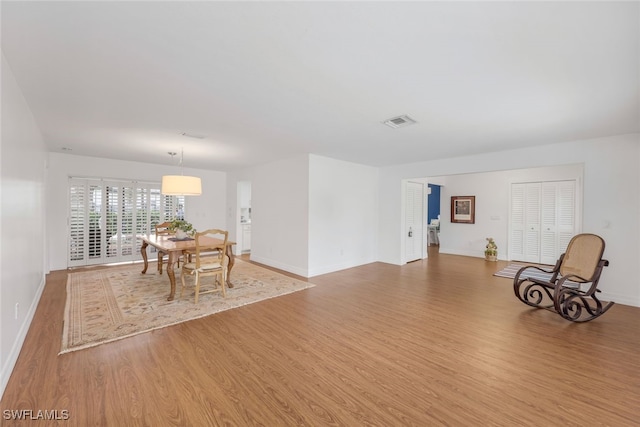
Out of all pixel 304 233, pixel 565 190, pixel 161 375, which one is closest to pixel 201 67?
pixel 161 375

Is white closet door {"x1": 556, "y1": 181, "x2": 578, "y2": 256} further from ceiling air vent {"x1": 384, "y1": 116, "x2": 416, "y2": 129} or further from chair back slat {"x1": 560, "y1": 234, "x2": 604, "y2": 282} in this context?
ceiling air vent {"x1": 384, "y1": 116, "x2": 416, "y2": 129}

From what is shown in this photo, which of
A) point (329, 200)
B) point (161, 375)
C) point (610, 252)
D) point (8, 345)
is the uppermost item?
point (329, 200)

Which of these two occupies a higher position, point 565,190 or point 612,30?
point 612,30

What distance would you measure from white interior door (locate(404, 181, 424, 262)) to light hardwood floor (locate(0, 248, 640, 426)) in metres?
3.16

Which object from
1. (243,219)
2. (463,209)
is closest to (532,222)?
(463,209)

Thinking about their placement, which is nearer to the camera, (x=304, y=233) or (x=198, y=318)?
(x=198, y=318)

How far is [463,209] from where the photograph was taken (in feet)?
26.2

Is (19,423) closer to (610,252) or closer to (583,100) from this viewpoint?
(583,100)

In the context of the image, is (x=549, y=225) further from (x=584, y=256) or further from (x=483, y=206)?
(x=584, y=256)

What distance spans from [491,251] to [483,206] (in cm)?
135

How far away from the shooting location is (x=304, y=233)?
17.0 feet

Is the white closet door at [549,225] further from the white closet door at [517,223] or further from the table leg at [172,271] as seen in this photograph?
the table leg at [172,271]

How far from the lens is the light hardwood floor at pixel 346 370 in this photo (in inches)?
68.1

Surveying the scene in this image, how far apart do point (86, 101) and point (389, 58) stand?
120 inches
